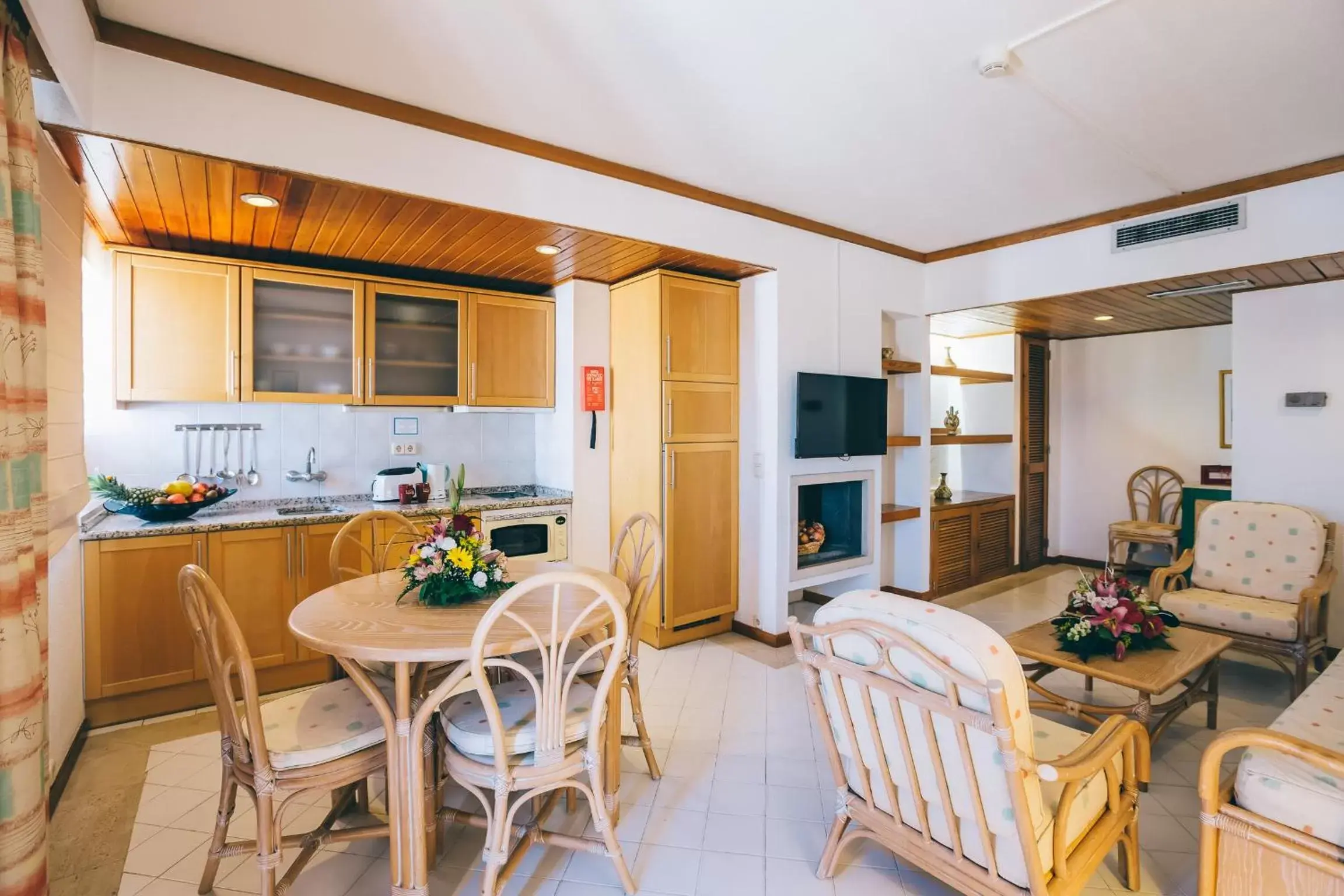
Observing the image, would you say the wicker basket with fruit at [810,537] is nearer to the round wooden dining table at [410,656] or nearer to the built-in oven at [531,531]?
the built-in oven at [531,531]

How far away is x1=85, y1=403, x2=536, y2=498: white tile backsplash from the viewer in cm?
330

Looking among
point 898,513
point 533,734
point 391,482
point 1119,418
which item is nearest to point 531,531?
point 391,482

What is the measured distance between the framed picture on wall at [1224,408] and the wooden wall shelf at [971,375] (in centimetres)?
156

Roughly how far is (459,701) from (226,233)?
→ 2.62m

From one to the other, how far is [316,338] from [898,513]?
397cm

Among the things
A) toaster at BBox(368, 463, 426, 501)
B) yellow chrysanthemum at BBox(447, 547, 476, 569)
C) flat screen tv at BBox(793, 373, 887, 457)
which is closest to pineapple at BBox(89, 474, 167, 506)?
toaster at BBox(368, 463, 426, 501)

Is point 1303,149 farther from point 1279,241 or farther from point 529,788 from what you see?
point 529,788

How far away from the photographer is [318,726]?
1820mm

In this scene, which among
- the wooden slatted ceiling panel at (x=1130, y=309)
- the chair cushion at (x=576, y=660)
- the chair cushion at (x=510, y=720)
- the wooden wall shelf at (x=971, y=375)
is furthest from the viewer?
the wooden wall shelf at (x=971, y=375)

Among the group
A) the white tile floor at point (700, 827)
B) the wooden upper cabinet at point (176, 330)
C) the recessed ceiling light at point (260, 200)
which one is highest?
the recessed ceiling light at point (260, 200)

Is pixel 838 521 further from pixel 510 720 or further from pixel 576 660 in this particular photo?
pixel 510 720

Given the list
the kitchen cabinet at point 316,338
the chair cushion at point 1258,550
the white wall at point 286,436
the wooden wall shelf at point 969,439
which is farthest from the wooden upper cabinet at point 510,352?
the chair cushion at point 1258,550

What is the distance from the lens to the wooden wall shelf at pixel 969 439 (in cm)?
526

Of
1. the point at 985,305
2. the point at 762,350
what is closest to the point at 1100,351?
the point at 985,305
